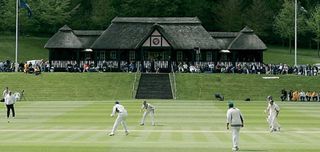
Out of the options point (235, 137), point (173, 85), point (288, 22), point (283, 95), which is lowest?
point (235, 137)

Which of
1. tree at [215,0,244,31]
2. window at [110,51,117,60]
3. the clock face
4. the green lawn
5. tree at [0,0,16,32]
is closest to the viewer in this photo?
the green lawn

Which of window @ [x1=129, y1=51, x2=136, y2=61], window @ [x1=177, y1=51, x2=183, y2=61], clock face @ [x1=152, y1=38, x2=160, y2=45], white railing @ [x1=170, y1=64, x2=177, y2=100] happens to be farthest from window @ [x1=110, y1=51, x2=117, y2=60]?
white railing @ [x1=170, y1=64, x2=177, y2=100]

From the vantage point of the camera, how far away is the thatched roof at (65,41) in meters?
101

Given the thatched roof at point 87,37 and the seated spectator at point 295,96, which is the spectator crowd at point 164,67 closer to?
the thatched roof at point 87,37

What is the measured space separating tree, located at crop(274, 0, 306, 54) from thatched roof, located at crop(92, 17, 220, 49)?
29126mm

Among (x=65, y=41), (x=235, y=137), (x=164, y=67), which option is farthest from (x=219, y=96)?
(x=235, y=137)

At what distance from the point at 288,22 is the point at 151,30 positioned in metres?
38.9

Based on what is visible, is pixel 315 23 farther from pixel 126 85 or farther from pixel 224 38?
pixel 126 85

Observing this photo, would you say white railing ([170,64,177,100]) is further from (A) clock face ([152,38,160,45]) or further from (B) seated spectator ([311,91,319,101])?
(B) seated spectator ([311,91,319,101])

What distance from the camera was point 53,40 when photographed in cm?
10156

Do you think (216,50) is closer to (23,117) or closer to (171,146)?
(23,117)

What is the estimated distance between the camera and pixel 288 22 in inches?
5002

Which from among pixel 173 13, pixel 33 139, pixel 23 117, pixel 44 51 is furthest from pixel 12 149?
pixel 173 13

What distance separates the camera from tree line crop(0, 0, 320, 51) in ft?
409
